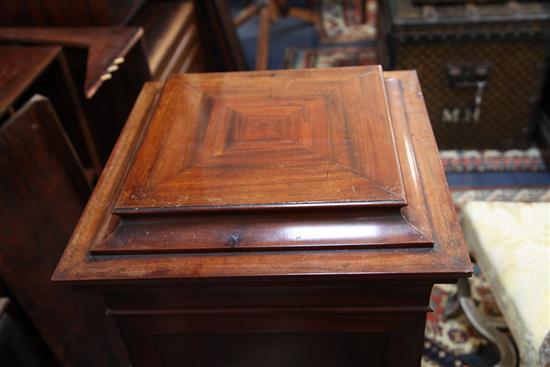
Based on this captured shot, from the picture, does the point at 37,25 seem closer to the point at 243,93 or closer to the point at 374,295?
the point at 243,93

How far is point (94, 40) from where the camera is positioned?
1690 mm

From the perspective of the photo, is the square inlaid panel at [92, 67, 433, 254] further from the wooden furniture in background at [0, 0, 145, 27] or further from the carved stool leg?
the wooden furniture in background at [0, 0, 145, 27]

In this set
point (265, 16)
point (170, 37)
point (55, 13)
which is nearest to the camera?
point (55, 13)

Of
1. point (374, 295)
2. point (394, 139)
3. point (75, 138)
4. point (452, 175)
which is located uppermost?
point (394, 139)

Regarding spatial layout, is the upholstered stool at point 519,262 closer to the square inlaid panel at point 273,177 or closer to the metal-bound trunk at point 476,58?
the square inlaid panel at point 273,177

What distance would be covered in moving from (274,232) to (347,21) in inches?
118

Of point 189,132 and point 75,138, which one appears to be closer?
point 189,132

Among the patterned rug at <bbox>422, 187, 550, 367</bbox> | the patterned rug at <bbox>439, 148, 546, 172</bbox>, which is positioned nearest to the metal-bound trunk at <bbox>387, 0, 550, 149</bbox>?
the patterned rug at <bbox>439, 148, 546, 172</bbox>

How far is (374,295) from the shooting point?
0.84m

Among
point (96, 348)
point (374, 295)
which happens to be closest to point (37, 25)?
point (96, 348)

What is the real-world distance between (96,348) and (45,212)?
0.36 metres

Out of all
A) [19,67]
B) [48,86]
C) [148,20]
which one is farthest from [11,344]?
[148,20]

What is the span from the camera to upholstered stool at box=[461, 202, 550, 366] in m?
1.14

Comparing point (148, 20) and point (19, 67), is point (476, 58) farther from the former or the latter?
point (19, 67)
